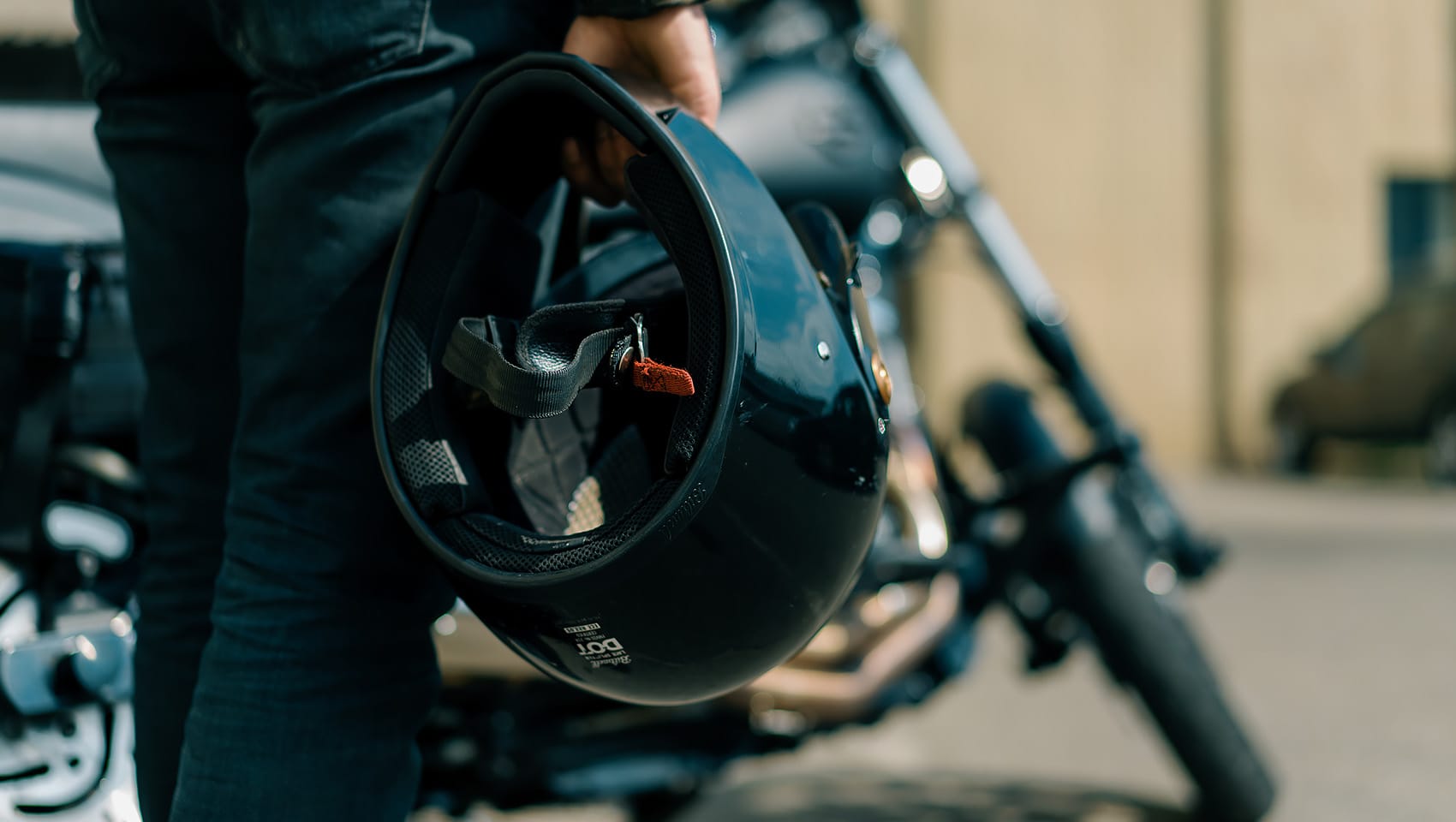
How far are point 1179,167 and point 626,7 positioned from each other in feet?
29.9

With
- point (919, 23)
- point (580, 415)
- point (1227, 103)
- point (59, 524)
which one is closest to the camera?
point (580, 415)

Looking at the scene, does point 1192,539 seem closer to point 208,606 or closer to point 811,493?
point 811,493

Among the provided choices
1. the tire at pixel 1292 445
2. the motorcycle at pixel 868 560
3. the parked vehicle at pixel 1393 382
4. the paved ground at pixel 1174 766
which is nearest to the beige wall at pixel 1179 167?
the tire at pixel 1292 445

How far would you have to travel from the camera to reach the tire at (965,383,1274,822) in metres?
1.84

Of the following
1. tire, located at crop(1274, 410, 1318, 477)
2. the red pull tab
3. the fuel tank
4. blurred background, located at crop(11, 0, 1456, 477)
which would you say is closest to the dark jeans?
the red pull tab

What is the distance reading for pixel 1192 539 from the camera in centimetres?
200

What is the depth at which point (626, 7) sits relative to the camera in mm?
900

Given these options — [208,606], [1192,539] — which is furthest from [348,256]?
[1192,539]

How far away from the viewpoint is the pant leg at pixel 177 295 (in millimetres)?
1008

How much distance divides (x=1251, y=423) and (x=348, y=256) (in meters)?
9.52

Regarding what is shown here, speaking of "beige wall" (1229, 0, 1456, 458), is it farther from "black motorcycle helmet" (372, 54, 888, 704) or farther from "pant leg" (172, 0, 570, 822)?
"pant leg" (172, 0, 570, 822)

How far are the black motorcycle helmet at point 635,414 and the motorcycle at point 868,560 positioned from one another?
0.46 meters

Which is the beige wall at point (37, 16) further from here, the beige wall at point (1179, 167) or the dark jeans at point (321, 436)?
the beige wall at point (1179, 167)

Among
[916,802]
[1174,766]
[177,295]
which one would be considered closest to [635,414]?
[177,295]
